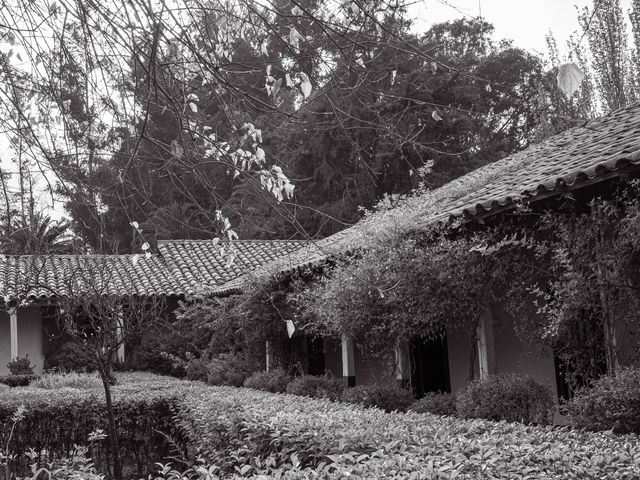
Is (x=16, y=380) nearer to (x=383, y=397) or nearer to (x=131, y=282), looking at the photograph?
(x=131, y=282)

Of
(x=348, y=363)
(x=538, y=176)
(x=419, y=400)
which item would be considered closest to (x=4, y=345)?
(x=348, y=363)

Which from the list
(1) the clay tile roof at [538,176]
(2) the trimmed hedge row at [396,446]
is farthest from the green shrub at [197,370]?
(2) the trimmed hedge row at [396,446]

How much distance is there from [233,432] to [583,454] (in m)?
3.38

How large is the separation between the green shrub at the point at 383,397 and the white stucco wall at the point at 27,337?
47.8 feet

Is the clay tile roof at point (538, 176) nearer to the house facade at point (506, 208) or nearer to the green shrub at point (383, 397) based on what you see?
the house facade at point (506, 208)

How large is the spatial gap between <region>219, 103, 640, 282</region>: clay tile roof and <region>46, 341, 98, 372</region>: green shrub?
8.85 meters

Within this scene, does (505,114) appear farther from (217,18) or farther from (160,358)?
(217,18)

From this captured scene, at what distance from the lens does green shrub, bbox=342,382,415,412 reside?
10.7 metres

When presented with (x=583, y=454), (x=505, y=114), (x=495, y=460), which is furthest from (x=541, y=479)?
(x=505, y=114)

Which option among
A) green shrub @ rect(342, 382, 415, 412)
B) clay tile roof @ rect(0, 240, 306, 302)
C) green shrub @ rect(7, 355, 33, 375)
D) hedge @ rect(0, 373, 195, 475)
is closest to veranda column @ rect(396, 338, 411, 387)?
green shrub @ rect(342, 382, 415, 412)

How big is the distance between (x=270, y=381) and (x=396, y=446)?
9.03 m

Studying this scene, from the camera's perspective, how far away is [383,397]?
35.3 feet

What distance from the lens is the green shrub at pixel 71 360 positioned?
2109 cm

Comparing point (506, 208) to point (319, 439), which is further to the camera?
point (506, 208)
